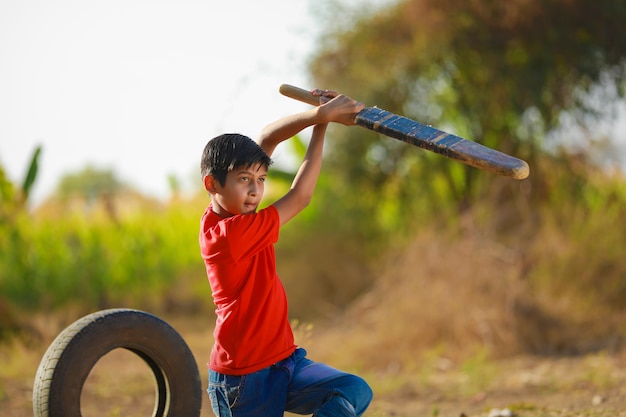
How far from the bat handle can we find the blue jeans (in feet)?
3.84

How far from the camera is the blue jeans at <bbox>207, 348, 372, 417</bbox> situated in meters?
2.98

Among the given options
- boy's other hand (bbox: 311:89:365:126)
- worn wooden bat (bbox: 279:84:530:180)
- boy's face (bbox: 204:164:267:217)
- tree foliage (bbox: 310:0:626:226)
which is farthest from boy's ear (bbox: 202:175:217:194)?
tree foliage (bbox: 310:0:626:226)

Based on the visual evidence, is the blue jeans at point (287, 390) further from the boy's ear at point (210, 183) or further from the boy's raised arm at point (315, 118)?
the boy's raised arm at point (315, 118)

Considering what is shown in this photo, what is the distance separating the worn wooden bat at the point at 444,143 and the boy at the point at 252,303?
0.19 metres

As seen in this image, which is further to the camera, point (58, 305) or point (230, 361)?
point (58, 305)

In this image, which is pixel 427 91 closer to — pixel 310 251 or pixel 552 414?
pixel 310 251

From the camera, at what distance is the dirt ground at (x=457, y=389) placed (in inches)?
203

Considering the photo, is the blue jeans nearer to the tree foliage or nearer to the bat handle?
the bat handle

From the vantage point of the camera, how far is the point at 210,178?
3.01 metres

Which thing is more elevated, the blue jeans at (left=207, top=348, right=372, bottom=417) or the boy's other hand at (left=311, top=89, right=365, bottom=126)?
the boy's other hand at (left=311, top=89, right=365, bottom=126)

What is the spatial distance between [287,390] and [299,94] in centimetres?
131

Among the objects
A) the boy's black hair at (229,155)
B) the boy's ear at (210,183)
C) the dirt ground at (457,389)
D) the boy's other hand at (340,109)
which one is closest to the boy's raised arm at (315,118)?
the boy's other hand at (340,109)

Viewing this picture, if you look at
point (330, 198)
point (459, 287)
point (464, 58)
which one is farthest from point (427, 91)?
point (459, 287)

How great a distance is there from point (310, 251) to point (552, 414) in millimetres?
7210
